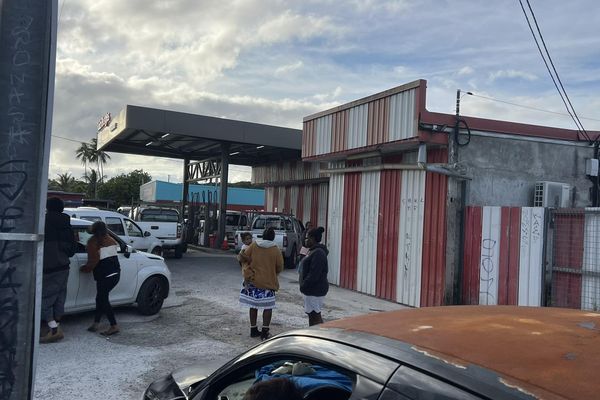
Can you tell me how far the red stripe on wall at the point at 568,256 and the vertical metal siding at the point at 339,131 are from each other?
229 inches

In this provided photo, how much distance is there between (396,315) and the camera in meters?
2.24

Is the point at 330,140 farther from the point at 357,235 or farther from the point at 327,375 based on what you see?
the point at 327,375

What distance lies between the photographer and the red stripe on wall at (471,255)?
10148 millimetres

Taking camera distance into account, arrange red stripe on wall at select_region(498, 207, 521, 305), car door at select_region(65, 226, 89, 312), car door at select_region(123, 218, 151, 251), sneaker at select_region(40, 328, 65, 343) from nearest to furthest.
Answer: sneaker at select_region(40, 328, 65, 343) < car door at select_region(65, 226, 89, 312) < red stripe on wall at select_region(498, 207, 521, 305) < car door at select_region(123, 218, 151, 251)

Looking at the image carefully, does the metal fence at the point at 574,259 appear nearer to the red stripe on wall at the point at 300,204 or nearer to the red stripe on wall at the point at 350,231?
the red stripe on wall at the point at 350,231

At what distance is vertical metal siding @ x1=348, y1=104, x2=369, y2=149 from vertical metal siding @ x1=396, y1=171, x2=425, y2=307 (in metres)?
1.45

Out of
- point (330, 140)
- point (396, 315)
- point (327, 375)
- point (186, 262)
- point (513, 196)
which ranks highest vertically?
point (330, 140)

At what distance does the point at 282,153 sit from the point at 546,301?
53.9 feet

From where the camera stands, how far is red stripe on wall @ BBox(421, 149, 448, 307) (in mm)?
10469

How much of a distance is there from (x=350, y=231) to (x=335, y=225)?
0.80 m

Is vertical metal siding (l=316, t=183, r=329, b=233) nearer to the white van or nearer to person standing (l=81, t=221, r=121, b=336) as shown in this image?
the white van

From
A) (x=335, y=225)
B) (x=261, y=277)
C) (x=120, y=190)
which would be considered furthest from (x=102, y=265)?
(x=120, y=190)

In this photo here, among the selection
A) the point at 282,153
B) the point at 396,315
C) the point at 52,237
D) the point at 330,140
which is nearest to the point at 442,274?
the point at 330,140

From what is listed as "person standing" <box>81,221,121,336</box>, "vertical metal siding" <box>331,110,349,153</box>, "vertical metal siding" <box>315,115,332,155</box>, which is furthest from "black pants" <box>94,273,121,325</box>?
"vertical metal siding" <box>315,115,332,155</box>
